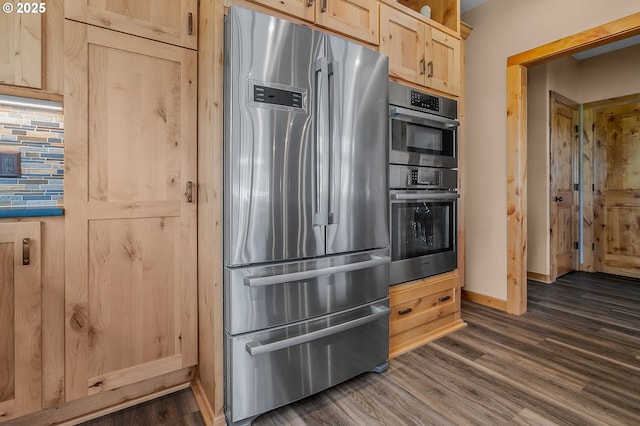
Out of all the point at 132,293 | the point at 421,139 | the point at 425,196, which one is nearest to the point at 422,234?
the point at 425,196

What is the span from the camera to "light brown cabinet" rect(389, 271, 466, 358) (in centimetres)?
203

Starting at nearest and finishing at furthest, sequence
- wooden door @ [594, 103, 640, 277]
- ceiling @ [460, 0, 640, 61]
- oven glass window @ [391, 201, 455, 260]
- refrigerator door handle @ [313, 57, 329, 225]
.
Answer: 1. refrigerator door handle @ [313, 57, 329, 225]
2. oven glass window @ [391, 201, 455, 260]
3. ceiling @ [460, 0, 640, 61]
4. wooden door @ [594, 103, 640, 277]

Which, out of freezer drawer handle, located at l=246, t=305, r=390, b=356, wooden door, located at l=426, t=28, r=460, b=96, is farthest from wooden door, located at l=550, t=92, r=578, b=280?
freezer drawer handle, located at l=246, t=305, r=390, b=356

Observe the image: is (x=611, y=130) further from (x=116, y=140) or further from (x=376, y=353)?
(x=116, y=140)

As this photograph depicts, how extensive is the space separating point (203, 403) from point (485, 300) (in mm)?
2610

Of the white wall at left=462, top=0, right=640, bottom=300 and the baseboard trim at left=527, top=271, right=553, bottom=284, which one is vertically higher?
the white wall at left=462, top=0, right=640, bottom=300

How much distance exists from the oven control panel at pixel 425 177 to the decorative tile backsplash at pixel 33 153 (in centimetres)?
183

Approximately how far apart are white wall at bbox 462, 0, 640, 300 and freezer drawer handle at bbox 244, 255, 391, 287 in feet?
5.65

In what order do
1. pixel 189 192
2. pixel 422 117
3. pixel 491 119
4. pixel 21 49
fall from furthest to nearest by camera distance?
pixel 491 119 → pixel 422 117 → pixel 189 192 → pixel 21 49

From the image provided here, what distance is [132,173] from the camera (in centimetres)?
153

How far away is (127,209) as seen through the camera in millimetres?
1517

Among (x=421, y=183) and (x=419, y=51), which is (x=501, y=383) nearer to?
(x=421, y=183)

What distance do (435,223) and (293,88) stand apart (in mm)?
1398

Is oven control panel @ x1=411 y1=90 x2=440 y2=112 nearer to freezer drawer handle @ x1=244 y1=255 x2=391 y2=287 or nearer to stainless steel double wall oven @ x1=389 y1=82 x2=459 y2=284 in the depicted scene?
stainless steel double wall oven @ x1=389 y1=82 x2=459 y2=284
